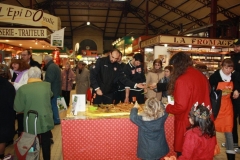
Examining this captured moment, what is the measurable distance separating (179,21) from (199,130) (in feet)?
67.3

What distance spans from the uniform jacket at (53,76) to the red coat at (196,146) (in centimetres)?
384

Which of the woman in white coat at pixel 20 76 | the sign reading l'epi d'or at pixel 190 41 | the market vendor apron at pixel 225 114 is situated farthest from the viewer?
→ the sign reading l'epi d'or at pixel 190 41

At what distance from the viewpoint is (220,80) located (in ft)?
12.3

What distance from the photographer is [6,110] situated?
3.09m

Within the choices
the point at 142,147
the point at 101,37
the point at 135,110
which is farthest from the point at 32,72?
the point at 101,37

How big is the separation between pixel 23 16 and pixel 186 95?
8055mm

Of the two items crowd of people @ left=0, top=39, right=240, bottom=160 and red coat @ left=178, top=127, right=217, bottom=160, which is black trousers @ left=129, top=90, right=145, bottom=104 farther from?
red coat @ left=178, top=127, right=217, bottom=160

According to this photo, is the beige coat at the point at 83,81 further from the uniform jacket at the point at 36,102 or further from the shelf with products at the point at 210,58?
the shelf with products at the point at 210,58

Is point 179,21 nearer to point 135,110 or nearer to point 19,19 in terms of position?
point 19,19

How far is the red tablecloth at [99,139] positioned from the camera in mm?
3229

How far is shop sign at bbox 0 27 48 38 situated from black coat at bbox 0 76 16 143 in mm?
6385

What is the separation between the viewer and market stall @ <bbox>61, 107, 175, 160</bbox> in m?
3.22

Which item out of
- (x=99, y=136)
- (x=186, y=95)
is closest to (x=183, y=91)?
(x=186, y=95)

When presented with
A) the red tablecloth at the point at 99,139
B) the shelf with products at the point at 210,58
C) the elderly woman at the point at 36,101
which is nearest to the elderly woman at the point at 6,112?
the elderly woman at the point at 36,101
